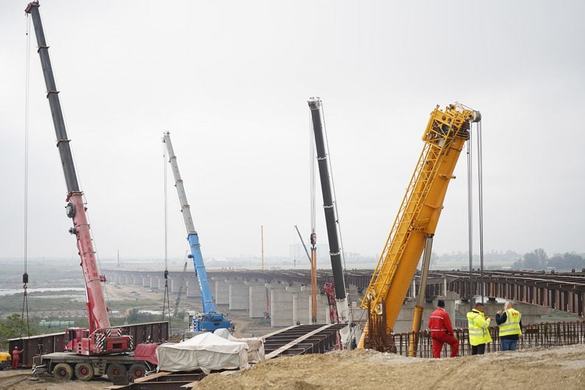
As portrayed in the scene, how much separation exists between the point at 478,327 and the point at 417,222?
548 cm

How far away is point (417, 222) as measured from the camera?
25.7m

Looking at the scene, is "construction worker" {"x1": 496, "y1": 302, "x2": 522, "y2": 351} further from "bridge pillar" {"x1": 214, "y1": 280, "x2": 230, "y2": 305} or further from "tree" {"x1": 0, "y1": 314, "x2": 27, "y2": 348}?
"bridge pillar" {"x1": 214, "y1": 280, "x2": 230, "y2": 305}

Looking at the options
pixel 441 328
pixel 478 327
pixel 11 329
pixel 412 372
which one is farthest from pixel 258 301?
pixel 412 372

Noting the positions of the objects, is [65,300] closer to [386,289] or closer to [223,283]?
[223,283]

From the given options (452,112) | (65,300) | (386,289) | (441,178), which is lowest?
(65,300)

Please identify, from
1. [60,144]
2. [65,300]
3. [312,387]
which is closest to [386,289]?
[312,387]

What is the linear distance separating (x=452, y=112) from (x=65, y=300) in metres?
171

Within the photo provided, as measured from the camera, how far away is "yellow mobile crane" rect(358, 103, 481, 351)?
2509cm

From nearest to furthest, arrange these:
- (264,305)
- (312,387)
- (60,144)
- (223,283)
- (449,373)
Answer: (449,373) < (312,387) < (60,144) < (264,305) < (223,283)

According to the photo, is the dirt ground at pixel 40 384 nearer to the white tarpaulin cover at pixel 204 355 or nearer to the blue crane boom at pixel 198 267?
the white tarpaulin cover at pixel 204 355

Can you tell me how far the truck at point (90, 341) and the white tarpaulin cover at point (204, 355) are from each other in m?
5.00

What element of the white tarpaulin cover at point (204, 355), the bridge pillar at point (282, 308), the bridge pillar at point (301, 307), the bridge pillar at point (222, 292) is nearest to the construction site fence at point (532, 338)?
the white tarpaulin cover at point (204, 355)

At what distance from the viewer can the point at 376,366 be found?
62.5 ft

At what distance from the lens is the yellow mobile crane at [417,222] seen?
82.3 feet
